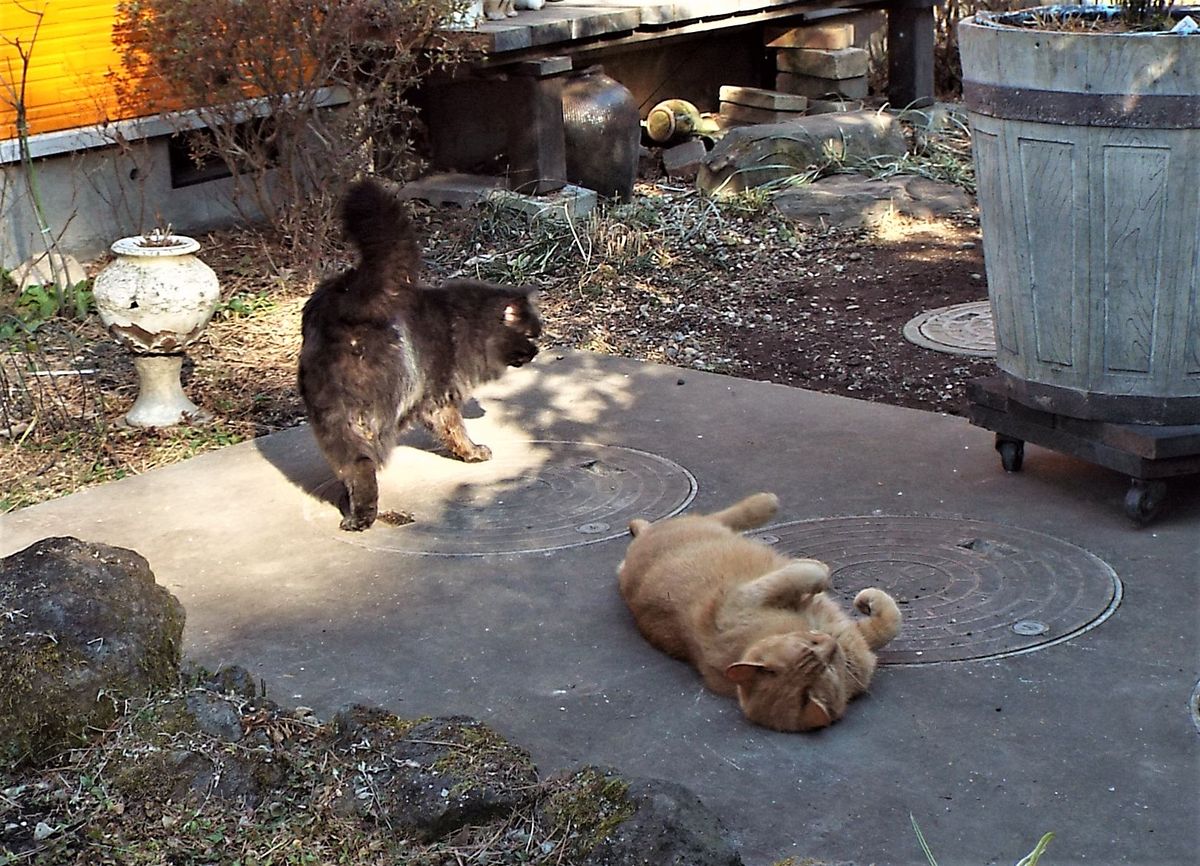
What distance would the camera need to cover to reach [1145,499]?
451 cm

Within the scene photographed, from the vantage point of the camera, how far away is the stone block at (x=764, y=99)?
12.0m

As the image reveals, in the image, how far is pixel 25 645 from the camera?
10.6ft

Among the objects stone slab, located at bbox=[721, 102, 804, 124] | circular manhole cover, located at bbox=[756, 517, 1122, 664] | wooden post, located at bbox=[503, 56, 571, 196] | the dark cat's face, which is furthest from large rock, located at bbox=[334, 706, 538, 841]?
stone slab, located at bbox=[721, 102, 804, 124]

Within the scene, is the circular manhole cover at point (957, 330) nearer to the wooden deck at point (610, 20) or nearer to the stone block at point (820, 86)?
the wooden deck at point (610, 20)

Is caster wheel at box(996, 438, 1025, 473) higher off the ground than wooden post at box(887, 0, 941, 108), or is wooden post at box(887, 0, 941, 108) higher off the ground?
wooden post at box(887, 0, 941, 108)

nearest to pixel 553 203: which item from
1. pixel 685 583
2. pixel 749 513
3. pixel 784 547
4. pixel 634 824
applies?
pixel 749 513

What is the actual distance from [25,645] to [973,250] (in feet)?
21.6

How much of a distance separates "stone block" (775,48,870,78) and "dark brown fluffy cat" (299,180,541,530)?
7652mm

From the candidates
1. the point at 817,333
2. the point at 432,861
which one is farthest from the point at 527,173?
the point at 432,861

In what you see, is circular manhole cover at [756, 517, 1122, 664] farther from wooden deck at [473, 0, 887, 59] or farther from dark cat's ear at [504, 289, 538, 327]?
wooden deck at [473, 0, 887, 59]

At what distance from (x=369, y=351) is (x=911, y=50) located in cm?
864

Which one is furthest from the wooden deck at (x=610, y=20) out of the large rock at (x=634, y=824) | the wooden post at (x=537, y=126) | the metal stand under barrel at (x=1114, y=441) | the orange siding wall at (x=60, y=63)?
the large rock at (x=634, y=824)

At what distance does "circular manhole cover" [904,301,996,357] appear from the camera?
265 inches

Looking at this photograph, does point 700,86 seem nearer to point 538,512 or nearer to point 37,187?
point 37,187
